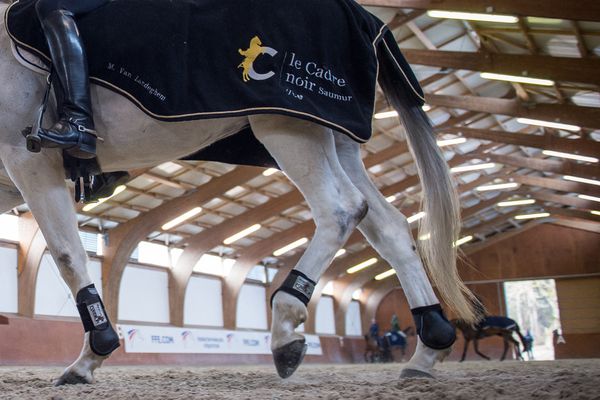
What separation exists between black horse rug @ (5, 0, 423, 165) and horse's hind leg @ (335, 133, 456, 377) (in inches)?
13.7

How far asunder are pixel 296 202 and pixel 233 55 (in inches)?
920

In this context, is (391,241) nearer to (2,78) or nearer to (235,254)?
(2,78)

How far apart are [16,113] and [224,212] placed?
2573 cm

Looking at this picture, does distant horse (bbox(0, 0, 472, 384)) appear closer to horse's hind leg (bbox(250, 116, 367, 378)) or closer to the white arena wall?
horse's hind leg (bbox(250, 116, 367, 378))

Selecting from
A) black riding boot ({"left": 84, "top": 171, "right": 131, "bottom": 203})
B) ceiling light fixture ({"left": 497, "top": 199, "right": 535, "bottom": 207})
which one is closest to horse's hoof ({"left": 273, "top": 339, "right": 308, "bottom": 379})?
black riding boot ({"left": 84, "top": 171, "right": 131, "bottom": 203})

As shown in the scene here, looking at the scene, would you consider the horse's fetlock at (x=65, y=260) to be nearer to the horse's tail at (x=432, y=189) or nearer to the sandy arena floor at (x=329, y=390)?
the sandy arena floor at (x=329, y=390)

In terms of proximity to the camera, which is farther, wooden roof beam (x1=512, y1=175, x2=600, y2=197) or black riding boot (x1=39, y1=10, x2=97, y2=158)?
wooden roof beam (x1=512, y1=175, x2=600, y2=197)

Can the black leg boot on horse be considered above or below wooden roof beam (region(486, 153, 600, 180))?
below

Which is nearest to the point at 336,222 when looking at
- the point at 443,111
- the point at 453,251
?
the point at 453,251

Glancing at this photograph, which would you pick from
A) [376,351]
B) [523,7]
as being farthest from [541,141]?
[376,351]

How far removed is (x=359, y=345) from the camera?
40719 mm

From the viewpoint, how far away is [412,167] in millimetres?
31328

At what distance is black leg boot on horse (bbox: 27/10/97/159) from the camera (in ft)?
11.3

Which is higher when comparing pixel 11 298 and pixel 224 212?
pixel 224 212
